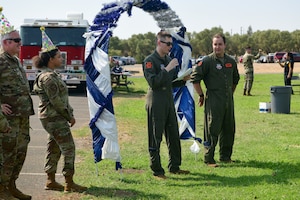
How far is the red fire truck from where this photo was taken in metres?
20.3

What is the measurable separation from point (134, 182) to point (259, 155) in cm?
282

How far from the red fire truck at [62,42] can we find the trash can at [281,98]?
9386 mm

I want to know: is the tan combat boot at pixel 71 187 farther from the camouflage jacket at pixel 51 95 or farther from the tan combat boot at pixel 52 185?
the camouflage jacket at pixel 51 95

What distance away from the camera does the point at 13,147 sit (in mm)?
5543

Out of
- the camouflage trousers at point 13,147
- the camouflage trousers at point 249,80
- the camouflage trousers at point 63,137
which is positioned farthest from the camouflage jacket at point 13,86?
the camouflage trousers at point 249,80

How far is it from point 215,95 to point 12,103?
340 cm

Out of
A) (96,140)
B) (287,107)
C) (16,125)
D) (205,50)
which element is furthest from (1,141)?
(205,50)

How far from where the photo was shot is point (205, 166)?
755cm

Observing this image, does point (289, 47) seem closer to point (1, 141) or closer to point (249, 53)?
point (249, 53)

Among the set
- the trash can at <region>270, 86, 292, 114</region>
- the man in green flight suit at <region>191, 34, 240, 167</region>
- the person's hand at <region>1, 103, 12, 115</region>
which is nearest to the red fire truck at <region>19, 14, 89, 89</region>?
the trash can at <region>270, 86, 292, 114</region>

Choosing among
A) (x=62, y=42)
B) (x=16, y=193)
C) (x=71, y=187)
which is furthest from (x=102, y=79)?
(x=62, y=42)

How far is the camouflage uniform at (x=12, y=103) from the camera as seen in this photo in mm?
5504

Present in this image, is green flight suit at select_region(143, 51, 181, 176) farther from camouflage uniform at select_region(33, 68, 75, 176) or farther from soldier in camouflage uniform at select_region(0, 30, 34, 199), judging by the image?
soldier in camouflage uniform at select_region(0, 30, 34, 199)

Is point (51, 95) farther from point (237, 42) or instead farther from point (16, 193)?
point (237, 42)
